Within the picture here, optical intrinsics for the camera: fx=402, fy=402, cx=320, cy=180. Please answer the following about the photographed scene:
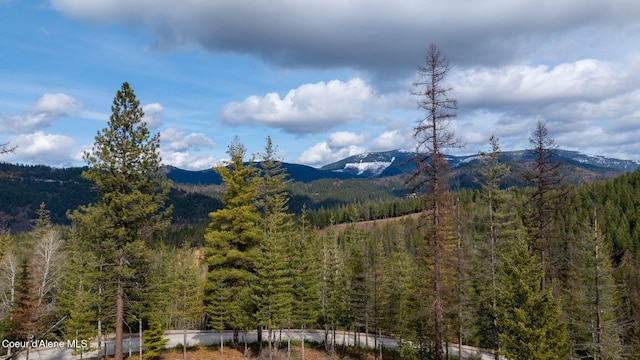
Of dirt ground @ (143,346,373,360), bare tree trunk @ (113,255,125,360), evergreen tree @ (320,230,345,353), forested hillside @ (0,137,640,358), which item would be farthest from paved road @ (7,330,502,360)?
bare tree trunk @ (113,255,125,360)

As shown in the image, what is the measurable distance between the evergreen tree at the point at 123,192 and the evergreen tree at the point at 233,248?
10.5 m

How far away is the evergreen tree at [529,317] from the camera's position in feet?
69.6

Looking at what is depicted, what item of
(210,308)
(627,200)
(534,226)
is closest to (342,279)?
(210,308)

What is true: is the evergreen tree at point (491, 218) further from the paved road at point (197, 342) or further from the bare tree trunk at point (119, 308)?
the bare tree trunk at point (119, 308)

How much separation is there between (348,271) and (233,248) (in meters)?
13.8

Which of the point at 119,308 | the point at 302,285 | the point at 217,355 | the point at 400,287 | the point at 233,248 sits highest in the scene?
the point at 233,248

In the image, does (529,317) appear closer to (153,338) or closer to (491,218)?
(491,218)

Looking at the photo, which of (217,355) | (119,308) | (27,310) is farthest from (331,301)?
(27,310)

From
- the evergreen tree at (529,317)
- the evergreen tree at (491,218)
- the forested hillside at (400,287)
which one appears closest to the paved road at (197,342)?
the forested hillside at (400,287)

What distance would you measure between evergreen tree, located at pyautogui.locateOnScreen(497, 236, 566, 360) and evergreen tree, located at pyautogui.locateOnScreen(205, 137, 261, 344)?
1864 cm

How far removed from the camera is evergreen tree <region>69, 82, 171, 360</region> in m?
21.1

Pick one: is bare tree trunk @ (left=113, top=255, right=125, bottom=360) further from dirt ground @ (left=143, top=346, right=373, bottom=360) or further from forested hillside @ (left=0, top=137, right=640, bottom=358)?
dirt ground @ (left=143, top=346, right=373, bottom=360)

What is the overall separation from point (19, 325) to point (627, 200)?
501 feet

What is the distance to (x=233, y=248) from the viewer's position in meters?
33.8
